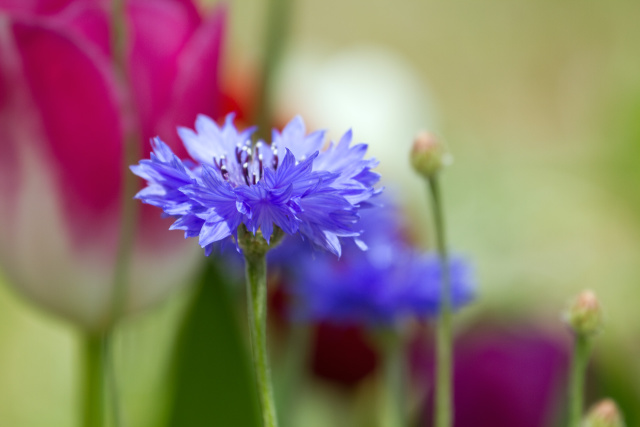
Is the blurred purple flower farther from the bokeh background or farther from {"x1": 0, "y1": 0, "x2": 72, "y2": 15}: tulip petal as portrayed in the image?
{"x1": 0, "y1": 0, "x2": 72, "y2": 15}: tulip petal

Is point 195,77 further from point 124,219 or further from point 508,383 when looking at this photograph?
point 508,383

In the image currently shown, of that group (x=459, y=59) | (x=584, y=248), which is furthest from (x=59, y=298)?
(x=459, y=59)

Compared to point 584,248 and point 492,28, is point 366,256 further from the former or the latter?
point 492,28

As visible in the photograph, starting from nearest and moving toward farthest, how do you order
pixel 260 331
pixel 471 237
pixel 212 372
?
pixel 260 331, pixel 212 372, pixel 471 237

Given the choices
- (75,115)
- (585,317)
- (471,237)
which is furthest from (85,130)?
(471,237)

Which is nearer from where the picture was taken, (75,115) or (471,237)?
(75,115)

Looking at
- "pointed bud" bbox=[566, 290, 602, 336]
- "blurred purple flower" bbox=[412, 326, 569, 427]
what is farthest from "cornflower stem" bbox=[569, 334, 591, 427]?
"blurred purple flower" bbox=[412, 326, 569, 427]
